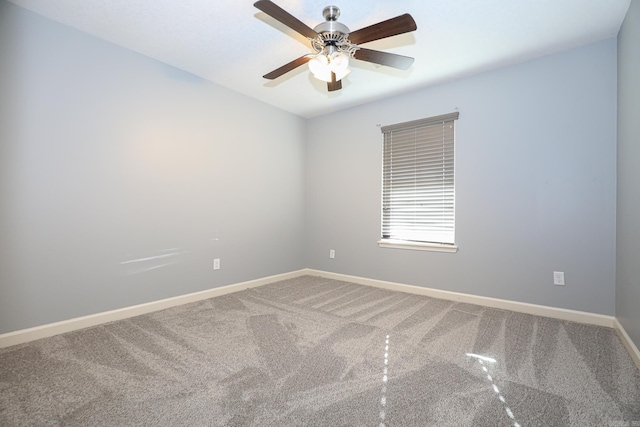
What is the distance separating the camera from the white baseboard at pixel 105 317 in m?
2.11

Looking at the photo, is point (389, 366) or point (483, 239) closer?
point (389, 366)

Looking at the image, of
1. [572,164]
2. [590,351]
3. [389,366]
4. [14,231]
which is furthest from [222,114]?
[590,351]

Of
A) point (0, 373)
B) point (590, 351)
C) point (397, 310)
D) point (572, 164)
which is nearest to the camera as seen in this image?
point (0, 373)

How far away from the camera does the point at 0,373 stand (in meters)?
1.71

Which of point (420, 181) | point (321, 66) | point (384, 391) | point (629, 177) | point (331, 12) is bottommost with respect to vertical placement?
point (384, 391)

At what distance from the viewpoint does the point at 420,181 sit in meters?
3.48

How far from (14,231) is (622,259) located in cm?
453

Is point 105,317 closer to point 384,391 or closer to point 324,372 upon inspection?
point 324,372

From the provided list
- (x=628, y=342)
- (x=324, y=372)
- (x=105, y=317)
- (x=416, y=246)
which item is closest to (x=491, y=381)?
(x=324, y=372)

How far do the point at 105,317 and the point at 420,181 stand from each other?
3458 millimetres

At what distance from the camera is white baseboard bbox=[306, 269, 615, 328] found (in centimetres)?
247

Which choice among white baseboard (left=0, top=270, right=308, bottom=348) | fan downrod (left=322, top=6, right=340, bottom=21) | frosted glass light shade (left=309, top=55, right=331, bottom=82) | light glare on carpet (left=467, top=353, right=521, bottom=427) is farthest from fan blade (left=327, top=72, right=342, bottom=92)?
white baseboard (left=0, top=270, right=308, bottom=348)

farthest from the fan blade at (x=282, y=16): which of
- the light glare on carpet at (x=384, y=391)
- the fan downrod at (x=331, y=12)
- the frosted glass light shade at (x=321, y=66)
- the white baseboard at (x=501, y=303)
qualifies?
the white baseboard at (x=501, y=303)

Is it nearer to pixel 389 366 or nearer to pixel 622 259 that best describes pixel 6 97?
pixel 389 366
